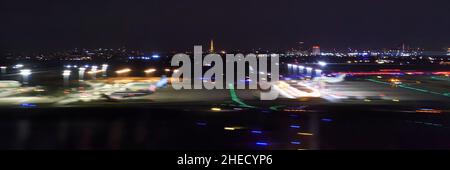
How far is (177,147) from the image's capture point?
12.1 meters

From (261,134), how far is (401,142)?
3163 mm

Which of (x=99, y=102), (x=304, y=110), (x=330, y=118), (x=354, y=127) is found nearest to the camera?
(x=354, y=127)

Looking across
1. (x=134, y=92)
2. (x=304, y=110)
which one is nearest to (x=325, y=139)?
(x=304, y=110)

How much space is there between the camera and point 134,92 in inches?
1190

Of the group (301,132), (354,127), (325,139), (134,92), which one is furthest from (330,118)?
(134,92)
